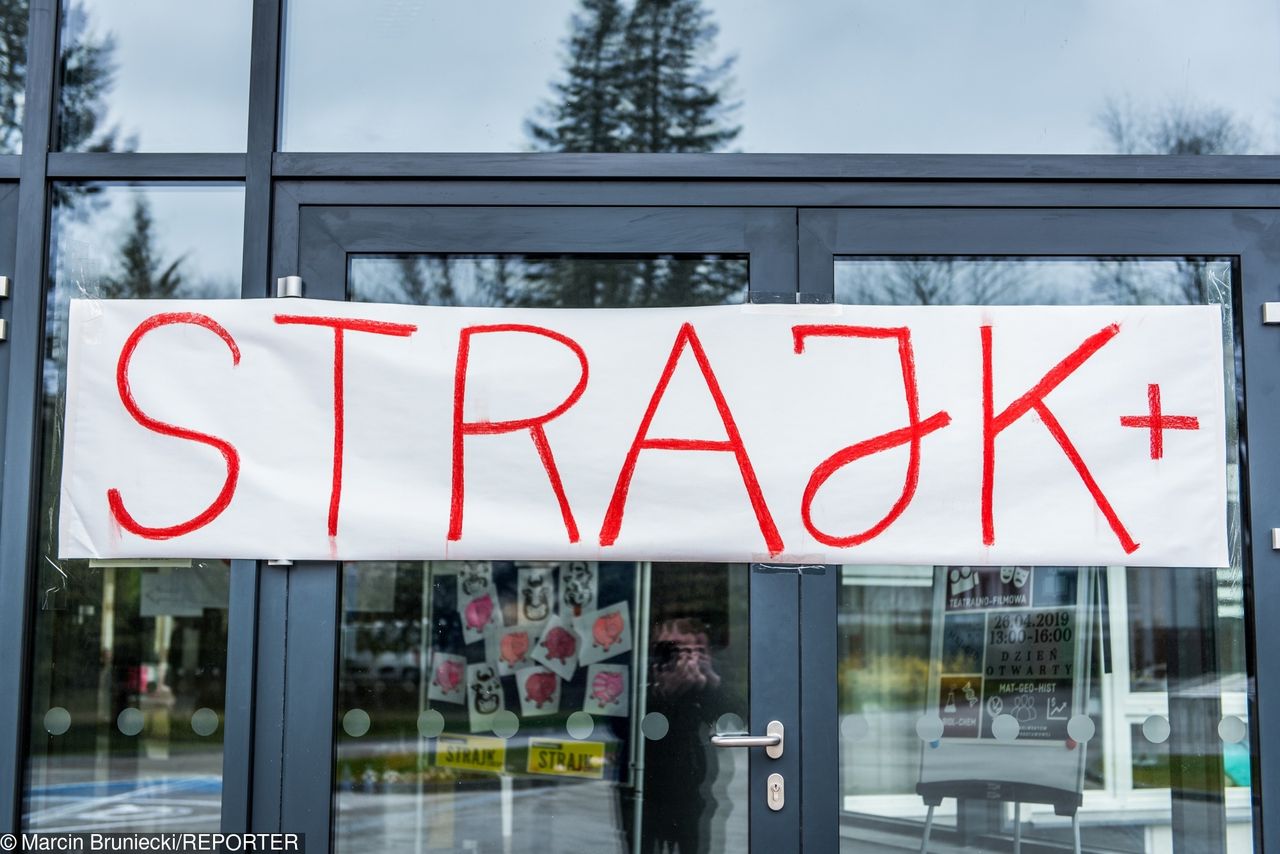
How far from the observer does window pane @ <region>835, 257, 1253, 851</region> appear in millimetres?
3113

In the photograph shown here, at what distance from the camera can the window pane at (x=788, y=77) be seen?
3.30 meters

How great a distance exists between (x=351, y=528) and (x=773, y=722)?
1110mm

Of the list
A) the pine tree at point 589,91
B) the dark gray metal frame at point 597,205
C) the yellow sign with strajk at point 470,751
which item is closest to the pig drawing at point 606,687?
the yellow sign with strajk at point 470,751

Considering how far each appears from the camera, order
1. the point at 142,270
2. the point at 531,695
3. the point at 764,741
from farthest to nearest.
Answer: the point at 142,270
the point at 531,695
the point at 764,741

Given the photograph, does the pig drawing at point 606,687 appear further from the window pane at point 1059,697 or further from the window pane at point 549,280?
the window pane at point 549,280

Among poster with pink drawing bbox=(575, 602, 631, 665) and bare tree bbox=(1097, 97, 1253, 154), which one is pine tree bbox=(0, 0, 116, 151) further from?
bare tree bbox=(1097, 97, 1253, 154)

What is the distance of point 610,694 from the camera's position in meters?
3.14

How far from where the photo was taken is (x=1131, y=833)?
3131mm

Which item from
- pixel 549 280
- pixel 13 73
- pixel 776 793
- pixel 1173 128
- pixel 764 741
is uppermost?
pixel 13 73

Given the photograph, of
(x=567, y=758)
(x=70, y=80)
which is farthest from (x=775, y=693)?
(x=70, y=80)

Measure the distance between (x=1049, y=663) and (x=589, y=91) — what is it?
1.86 meters

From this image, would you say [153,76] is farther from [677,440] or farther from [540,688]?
[540,688]

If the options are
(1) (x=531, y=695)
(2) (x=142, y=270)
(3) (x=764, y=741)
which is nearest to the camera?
(3) (x=764, y=741)

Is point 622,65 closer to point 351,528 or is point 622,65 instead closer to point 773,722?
point 351,528
